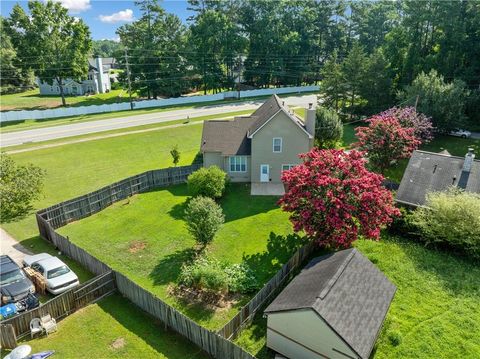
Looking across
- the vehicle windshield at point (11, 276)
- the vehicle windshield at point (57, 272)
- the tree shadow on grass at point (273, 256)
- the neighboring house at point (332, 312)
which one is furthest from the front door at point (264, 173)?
the vehicle windshield at point (11, 276)

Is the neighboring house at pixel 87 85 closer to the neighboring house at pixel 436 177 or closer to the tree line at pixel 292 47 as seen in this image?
the tree line at pixel 292 47

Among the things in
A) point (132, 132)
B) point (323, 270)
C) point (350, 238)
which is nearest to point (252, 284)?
point (323, 270)

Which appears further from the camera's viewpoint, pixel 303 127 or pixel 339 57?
pixel 339 57

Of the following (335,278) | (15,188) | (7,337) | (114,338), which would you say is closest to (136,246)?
(114,338)

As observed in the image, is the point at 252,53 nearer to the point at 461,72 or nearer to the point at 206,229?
the point at 461,72

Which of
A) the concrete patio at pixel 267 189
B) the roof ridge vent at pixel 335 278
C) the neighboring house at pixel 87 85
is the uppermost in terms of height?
the neighboring house at pixel 87 85

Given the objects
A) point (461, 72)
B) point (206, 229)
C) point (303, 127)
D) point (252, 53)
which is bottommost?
point (206, 229)

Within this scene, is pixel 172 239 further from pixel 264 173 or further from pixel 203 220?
pixel 264 173
